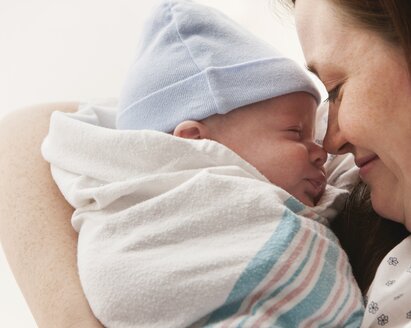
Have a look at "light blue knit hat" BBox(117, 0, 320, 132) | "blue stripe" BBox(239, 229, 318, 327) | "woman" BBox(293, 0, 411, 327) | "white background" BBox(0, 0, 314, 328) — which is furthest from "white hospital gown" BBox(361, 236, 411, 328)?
"white background" BBox(0, 0, 314, 328)

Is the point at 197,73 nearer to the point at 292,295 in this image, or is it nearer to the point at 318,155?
the point at 318,155

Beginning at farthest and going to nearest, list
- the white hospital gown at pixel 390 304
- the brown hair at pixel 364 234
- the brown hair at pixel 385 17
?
the brown hair at pixel 364 234 → the white hospital gown at pixel 390 304 → the brown hair at pixel 385 17

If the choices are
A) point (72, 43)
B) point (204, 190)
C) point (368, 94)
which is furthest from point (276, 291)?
point (72, 43)

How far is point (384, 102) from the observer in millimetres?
718

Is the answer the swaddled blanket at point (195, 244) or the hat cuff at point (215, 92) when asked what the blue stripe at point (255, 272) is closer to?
the swaddled blanket at point (195, 244)

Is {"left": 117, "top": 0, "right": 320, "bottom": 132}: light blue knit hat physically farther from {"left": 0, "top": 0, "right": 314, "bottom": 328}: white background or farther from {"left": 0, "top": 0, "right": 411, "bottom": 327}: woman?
{"left": 0, "top": 0, "right": 314, "bottom": 328}: white background

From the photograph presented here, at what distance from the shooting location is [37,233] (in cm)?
90

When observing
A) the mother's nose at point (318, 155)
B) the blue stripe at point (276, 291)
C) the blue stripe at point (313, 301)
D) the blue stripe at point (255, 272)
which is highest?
the blue stripe at point (255, 272)

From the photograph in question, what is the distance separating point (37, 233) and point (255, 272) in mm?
388

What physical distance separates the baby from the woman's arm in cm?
4

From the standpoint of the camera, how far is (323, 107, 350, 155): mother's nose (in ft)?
2.76

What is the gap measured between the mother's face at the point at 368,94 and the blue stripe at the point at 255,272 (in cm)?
17

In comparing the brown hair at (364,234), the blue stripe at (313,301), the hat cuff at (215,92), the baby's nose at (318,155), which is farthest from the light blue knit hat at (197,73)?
the blue stripe at (313,301)

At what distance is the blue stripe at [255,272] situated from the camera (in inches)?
27.3
